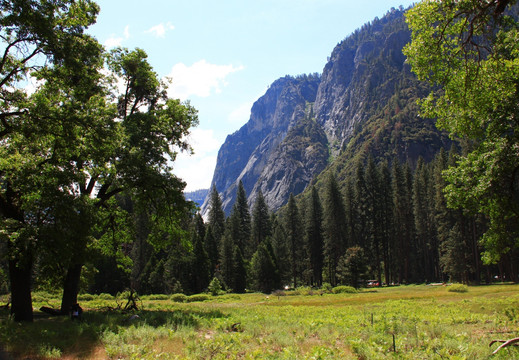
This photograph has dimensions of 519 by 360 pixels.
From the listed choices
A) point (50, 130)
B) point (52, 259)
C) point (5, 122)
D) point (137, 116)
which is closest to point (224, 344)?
point (52, 259)

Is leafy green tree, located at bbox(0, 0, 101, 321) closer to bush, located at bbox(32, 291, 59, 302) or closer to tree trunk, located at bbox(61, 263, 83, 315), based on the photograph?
tree trunk, located at bbox(61, 263, 83, 315)

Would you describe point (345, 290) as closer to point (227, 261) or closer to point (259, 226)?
point (227, 261)

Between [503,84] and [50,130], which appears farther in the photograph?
[50,130]

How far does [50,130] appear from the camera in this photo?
11.3 meters

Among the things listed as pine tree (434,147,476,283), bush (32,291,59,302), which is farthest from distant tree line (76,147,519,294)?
bush (32,291,59,302)

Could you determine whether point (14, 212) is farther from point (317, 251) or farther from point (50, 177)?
point (317, 251)

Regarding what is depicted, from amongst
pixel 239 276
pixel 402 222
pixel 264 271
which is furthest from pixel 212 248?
pixel 402 222

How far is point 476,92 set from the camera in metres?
10.3

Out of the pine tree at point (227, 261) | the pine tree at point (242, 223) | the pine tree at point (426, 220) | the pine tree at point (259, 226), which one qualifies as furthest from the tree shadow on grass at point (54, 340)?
the pine tree at point (259, 226)

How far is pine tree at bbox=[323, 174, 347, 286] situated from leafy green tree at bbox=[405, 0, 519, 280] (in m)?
48.7

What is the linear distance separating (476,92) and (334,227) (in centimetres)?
5425

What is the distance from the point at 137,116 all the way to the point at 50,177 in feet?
25.3

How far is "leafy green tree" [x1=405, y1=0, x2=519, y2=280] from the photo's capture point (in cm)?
905

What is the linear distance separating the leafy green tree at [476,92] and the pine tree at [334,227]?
48715mm
